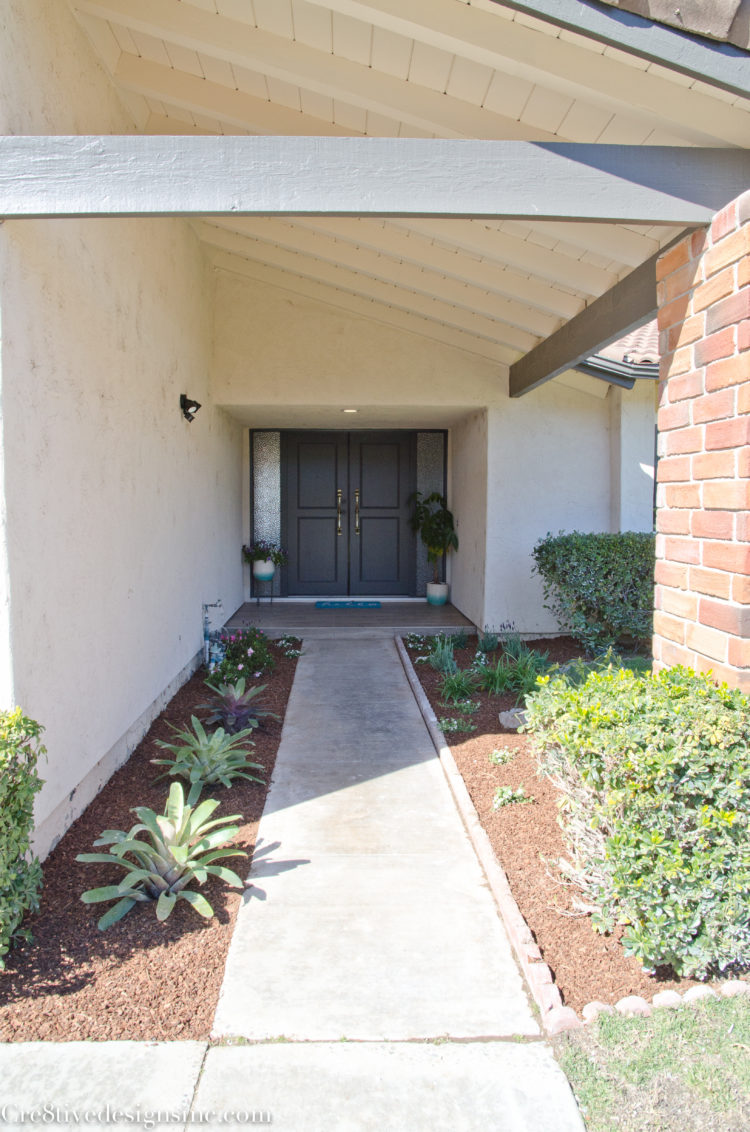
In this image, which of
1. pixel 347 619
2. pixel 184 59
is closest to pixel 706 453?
pixel 184 59

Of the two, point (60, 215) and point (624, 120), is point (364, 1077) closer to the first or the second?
point (60, 215)

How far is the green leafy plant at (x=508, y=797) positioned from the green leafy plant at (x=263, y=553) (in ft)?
19.8

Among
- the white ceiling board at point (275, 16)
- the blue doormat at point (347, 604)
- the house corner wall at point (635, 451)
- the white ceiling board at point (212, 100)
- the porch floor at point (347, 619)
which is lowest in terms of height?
the porch floor at point (347, 619)

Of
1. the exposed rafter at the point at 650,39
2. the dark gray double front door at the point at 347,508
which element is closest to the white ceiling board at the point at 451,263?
the exposed rafter at the point at 650,39

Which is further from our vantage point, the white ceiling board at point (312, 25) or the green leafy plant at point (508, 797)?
the green leafy plant at point (508, 797)

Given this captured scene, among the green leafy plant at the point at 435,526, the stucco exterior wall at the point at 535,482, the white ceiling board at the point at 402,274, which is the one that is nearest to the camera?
the white ceiling board at the point at 402,274

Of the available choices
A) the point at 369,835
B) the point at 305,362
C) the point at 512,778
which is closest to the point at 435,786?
the point at 512,778

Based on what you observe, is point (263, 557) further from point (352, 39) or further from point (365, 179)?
point (365, 179)

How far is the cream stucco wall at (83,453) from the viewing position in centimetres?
288

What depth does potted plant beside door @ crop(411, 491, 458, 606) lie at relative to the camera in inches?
363

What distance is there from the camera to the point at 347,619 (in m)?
8.37

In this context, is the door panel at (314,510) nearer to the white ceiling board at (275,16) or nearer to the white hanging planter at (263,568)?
the white hanging planter at (263,568)

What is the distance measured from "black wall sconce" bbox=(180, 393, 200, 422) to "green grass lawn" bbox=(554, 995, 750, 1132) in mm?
5059

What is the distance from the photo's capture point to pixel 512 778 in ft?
13.1
